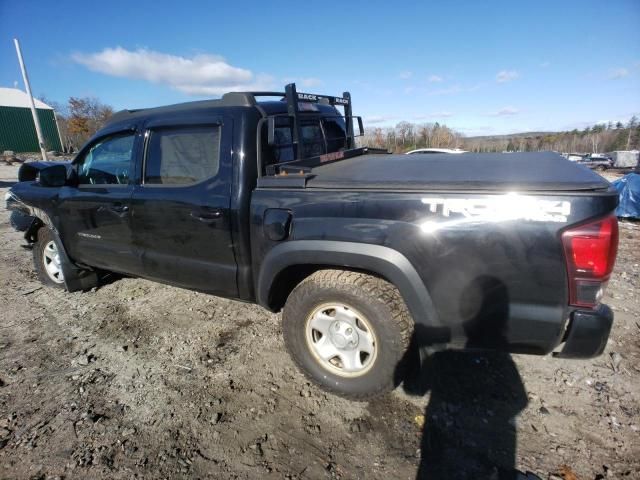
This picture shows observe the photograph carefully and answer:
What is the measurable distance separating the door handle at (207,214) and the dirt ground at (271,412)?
1.14m

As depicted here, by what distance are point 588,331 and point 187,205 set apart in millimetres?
2579

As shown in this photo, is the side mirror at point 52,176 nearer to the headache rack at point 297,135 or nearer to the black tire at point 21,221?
the black tire at point 21,221

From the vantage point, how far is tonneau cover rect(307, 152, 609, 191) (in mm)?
1716

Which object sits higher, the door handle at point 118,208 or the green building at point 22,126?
the green building at point 22,126

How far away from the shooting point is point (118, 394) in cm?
250

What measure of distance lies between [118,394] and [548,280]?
2.78 meters

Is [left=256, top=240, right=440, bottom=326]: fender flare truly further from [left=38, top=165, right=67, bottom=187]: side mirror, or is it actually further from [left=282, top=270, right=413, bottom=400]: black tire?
[left=38, top=165, right=67, bottom=187]: side mirror

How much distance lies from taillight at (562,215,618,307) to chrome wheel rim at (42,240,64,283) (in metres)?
4.82

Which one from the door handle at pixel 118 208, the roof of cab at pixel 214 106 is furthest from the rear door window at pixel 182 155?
the door handle at pixel 118 208

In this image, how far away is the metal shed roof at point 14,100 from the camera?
35219mm

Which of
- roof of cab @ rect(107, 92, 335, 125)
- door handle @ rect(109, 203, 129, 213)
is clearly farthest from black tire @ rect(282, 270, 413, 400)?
door handle @ rect(109, 203, 129, 213)

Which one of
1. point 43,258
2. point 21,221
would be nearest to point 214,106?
point 43,258

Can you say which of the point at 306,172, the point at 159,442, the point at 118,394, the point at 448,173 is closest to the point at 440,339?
the point at 448,173

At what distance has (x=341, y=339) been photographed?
92.6 inches
